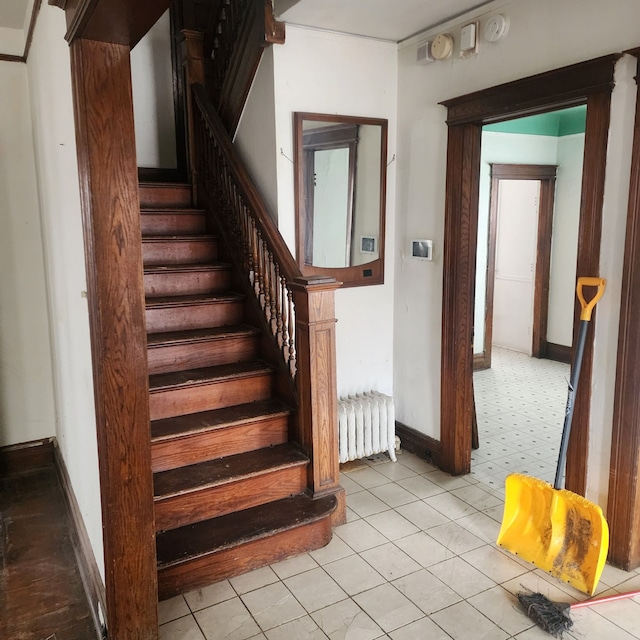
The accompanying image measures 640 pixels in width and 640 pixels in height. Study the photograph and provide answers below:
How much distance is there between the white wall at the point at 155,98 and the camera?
4660 mm

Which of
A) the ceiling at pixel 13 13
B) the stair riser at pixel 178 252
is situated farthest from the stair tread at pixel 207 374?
the ceiling at pixel 13 13

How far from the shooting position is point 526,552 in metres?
2.90

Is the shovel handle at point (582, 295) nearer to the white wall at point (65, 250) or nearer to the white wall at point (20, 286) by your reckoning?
the white wall at point (65, 250)

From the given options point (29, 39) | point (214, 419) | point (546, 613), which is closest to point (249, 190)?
point (214, 419)

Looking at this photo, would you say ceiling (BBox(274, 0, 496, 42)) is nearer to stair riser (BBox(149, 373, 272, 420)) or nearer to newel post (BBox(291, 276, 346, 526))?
newel post (BBox(291, 276, 346, 526))

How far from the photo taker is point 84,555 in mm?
2783

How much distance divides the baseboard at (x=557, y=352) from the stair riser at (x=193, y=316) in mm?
4380

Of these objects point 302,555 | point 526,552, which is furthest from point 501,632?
point 302,555

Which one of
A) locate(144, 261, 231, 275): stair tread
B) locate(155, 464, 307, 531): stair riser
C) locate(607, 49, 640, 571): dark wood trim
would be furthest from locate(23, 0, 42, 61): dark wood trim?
locate(607, 49, 640, 571): dark wood trim

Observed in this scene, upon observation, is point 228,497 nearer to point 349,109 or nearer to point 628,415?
point 628,415

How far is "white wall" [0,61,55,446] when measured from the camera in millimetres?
3678

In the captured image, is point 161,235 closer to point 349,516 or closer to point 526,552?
point 349,516

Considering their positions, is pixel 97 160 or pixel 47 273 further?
pixel 47 273

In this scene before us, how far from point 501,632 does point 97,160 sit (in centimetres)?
241
